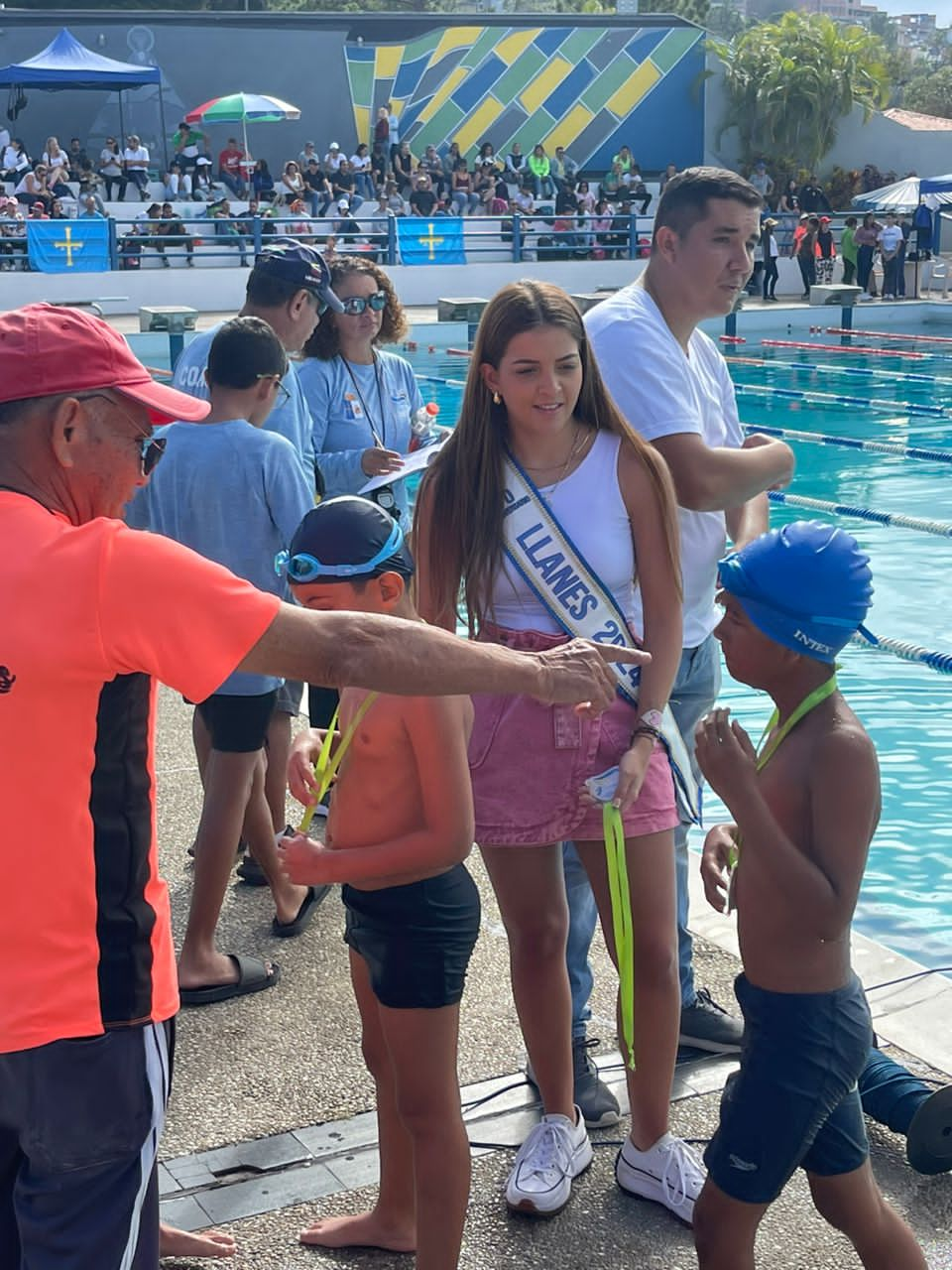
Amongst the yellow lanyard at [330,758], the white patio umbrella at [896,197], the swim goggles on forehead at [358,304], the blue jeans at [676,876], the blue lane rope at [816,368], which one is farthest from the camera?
the white patio umbrella at [896,197]

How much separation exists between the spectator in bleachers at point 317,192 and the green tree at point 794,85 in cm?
1311

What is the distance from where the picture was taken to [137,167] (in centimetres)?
2788

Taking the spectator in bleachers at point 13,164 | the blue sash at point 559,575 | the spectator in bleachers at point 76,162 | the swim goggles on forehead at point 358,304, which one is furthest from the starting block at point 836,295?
the blue sash at point 559,575

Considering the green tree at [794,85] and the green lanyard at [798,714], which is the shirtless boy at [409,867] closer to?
the green lanyard at [798,714]

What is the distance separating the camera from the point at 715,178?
3.43 m

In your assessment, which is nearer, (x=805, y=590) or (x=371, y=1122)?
(x=805, y=590)

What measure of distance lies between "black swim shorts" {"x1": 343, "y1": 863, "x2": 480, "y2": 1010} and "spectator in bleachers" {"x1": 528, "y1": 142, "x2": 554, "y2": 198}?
31458 millimetres

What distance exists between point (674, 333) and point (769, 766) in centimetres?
136

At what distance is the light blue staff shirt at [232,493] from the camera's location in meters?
3.97

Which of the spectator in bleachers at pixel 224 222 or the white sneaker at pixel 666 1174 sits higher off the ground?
the spectator in bleachers at pixel 224 222

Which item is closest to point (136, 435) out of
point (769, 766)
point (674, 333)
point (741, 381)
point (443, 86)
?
point (769, 766)

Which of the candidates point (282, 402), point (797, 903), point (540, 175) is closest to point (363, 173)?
point (540, 175)

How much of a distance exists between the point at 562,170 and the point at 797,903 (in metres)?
32.9

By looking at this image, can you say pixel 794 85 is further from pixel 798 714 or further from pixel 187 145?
pixel 798 714
